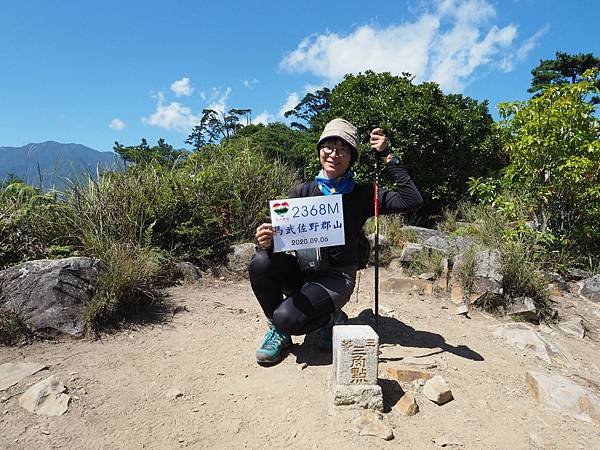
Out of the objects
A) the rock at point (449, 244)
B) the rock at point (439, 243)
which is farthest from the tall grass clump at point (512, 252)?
the rock at point (439, 243)

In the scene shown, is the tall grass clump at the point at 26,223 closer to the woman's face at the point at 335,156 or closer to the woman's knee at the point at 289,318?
Answer: the woman's knee at the point at 289,318

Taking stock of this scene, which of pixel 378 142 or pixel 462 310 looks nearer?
pixel 378 142

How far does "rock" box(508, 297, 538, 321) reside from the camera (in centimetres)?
385

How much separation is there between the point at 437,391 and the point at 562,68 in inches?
785

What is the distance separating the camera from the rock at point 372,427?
2070 mm

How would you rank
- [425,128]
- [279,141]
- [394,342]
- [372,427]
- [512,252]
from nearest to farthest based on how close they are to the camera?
1. [372,427]
2. [394,342]
3. [512,252]
4. [425,128]
5. [279,141]

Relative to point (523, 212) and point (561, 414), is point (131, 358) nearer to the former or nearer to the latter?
point (561, 414)

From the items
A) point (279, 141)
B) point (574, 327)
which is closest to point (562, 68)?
point (279, 141)

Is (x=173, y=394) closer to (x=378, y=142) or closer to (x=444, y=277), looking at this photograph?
(x=378, y=142)

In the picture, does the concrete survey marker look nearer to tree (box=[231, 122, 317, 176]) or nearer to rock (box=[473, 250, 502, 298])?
rock (box=[473, 250, 502, 298])

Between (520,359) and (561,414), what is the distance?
0.78 m

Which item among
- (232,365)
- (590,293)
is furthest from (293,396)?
(590,293)

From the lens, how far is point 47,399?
2361 millimetres

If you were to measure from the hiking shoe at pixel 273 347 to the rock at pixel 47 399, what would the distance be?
1.18m
